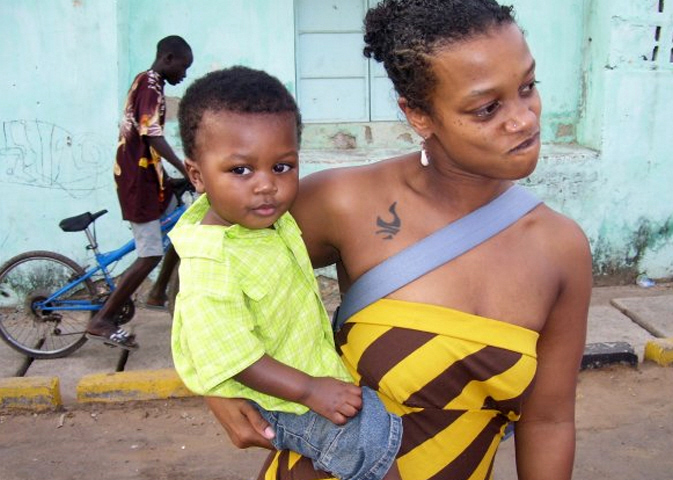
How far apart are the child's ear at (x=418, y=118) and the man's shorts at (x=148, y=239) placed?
3.57 metres

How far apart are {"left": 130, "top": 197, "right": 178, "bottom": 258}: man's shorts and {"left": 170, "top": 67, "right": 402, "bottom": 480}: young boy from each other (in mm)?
3381

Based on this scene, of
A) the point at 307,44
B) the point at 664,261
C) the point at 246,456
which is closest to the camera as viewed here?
the point at 246,456

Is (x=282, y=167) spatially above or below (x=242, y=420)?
above

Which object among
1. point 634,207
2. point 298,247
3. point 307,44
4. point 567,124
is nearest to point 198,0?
point 307,44

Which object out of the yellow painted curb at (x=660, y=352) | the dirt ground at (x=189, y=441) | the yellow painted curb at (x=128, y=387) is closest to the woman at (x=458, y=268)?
the dirt ground at (x=189, y=441)

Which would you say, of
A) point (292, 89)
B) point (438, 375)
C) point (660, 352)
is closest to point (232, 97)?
point (438, 375)

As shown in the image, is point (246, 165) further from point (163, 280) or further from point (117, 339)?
point (163, 280)

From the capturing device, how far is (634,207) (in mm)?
6539

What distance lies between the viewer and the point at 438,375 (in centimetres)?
157

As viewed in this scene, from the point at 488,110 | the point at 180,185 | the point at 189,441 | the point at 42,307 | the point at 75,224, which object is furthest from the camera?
the point at 42,307

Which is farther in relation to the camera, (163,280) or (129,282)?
(163,280)

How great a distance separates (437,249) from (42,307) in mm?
4172

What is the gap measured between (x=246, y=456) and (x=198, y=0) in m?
3.41

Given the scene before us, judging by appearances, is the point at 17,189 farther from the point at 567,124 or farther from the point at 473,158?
the point at 473,158
